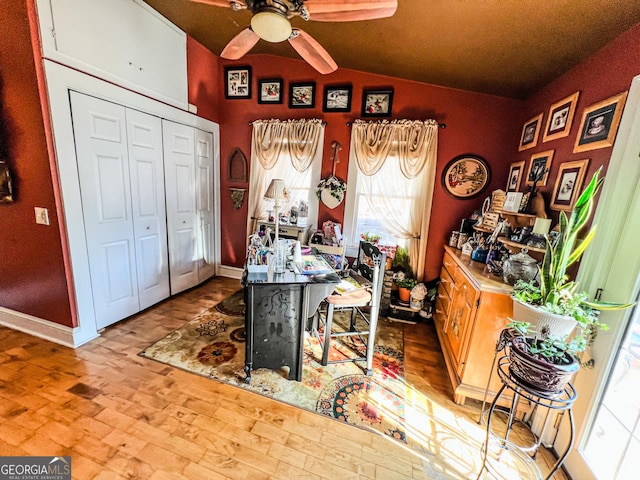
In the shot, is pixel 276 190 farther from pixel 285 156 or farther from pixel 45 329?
pixel 45 329

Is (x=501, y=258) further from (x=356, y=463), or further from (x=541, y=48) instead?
(x=356, y=463)

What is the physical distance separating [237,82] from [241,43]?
2.07 m

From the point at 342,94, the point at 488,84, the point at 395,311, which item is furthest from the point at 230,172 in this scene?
the point at 488,84

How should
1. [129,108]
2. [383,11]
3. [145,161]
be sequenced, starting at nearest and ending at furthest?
1. [383,11]
2. [129,108]
3. [145,161]

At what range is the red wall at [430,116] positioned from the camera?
108 inches

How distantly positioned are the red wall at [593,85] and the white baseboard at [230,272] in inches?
140

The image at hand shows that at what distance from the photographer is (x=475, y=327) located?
1758 mm

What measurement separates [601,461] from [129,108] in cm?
408

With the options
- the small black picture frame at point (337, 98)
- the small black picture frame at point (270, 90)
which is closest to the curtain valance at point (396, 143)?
the small black picture frame at point (337, 98)

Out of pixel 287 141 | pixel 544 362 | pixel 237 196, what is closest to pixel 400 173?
pixel 287 141

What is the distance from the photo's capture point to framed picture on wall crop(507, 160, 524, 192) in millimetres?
2443

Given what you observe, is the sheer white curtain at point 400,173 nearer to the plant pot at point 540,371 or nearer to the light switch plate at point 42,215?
the plant pot at point 540,371

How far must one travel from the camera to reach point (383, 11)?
3.94 feet

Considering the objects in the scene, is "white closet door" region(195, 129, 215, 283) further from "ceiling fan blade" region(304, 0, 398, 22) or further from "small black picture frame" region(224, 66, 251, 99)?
"ceiling fan blade" region(304, 0, 398, 22)
